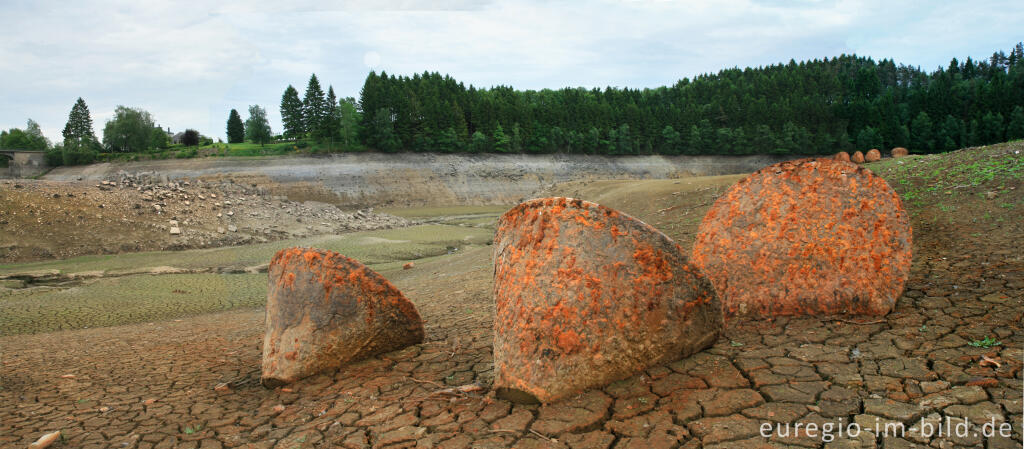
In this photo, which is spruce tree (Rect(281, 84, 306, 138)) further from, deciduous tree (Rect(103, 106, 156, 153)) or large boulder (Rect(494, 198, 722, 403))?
large boulder (Rect(494, 198, 722, 403))

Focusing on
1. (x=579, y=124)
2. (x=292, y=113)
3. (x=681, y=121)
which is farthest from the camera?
(x=681, y=121)

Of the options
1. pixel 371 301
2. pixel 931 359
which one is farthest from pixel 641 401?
pixel 371 301

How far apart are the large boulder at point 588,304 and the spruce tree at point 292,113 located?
64097 millimetres

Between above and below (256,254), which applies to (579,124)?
above

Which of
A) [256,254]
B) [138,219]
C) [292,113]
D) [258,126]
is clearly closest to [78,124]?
[258,126]

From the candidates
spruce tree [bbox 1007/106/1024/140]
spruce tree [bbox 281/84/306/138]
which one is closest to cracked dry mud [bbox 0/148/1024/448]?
spruce tree [bbox 281/84/306/138]

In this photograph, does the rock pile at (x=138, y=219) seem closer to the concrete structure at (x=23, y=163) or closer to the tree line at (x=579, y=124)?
the tree line at (x=579, y=124)

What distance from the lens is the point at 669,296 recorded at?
11.9ft

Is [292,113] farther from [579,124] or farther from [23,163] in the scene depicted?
[579,124]

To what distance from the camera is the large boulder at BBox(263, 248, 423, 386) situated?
15.3ft

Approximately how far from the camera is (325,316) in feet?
15.7

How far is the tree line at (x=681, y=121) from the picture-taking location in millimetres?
58469

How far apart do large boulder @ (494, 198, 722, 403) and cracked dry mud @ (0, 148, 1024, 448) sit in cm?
16

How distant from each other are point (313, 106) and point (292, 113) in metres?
4.46
